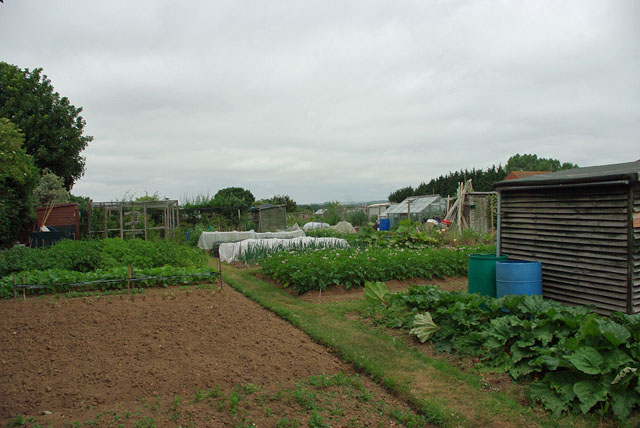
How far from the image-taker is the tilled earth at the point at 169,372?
344 cm

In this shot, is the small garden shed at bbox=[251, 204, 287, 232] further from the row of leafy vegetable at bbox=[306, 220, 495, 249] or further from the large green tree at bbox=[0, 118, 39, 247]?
the large green tree at bbox=[0, 118, 39, 247]

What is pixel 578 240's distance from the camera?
19.2 feet

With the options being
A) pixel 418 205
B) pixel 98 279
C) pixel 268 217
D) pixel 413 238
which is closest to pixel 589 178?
pixel 413 238

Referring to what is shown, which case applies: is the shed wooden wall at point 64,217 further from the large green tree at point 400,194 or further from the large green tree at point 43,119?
the large green tree at point 400,194

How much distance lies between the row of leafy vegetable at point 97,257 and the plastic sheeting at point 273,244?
7.95 ft

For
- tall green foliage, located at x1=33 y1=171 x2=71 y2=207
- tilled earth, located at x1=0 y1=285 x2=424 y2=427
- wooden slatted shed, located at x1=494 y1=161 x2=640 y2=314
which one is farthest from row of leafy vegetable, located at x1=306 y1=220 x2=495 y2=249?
tall green foliage, located at x1=33 y1=171 x2=71 y2=207

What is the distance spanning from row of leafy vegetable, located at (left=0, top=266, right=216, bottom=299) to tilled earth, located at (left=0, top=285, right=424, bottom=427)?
1.30 meters

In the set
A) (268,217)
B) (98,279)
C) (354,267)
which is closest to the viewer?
(98,279)

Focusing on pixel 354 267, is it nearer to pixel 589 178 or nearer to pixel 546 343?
pixel 589 178

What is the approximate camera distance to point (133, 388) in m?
3.89

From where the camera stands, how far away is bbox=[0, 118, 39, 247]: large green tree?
13281mm

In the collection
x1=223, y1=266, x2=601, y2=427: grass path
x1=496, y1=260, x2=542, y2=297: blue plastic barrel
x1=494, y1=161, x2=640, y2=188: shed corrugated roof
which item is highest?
x1=494, y1=161, x2=640, y2=188: shed corrugated roof

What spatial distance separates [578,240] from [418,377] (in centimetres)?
327

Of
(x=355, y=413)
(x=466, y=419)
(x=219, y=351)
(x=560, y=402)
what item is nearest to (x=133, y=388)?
(x=219, y=351)
